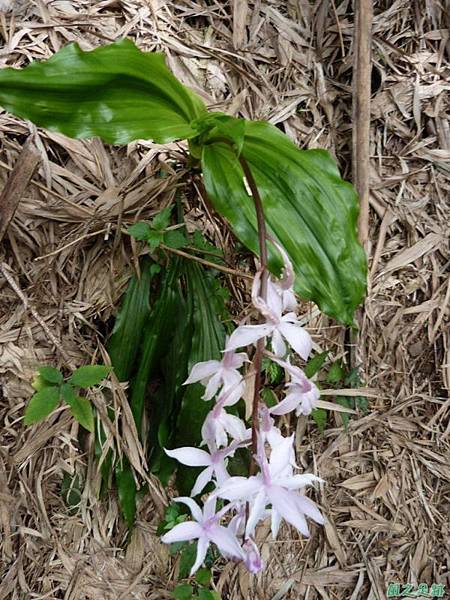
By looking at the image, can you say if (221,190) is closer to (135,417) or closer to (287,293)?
(287,293)

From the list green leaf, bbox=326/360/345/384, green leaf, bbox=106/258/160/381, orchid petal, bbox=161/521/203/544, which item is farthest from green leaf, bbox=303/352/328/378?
orchid petal, bbox=161/521/203/544

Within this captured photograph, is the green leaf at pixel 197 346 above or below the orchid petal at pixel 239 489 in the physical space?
below

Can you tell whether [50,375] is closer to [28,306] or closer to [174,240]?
[28,306]

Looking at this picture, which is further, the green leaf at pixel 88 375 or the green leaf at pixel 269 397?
the green leaf at pixel 269 397

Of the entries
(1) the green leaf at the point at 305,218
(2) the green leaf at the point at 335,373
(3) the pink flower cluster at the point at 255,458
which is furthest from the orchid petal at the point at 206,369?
(2) the green leaf at the point at 335,373

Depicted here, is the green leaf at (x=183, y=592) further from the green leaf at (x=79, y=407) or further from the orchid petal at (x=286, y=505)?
the orchid petal at (x=286, y=505)

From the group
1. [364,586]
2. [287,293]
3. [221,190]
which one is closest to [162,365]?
[221,190]
